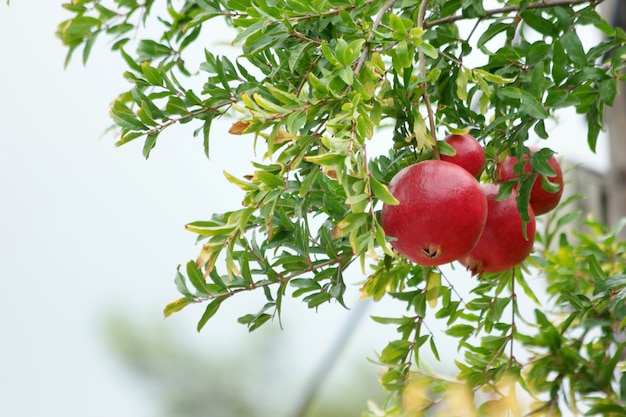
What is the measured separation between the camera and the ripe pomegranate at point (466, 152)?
2.01 feet

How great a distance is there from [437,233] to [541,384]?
471 millimetres

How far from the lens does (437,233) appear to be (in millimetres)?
543

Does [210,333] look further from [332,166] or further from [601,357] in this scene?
[332,166]

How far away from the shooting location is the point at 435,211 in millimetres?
542

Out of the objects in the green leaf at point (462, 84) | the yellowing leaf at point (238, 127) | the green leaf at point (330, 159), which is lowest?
the green leaf at point (462, 84)

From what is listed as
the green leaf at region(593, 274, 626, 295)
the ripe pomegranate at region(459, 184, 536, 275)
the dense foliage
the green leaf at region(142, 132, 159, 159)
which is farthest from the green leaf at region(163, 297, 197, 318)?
the green leaf at region(593, 274, 626, 295)

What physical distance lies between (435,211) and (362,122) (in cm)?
7

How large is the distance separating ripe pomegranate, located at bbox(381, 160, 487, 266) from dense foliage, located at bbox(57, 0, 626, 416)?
23 millimetres

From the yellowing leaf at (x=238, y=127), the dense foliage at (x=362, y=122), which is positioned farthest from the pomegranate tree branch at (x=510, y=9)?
the yellowing leaf at (x=238, y=127)

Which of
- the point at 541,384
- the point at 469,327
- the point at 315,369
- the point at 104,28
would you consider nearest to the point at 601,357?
the point at 541,384

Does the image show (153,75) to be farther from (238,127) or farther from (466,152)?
(466,152)

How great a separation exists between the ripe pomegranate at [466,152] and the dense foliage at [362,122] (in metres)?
0.02

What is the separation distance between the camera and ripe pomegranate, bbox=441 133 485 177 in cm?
61

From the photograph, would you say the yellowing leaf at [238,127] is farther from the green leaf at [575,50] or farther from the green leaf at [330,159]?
the green leaf at [575,50]
